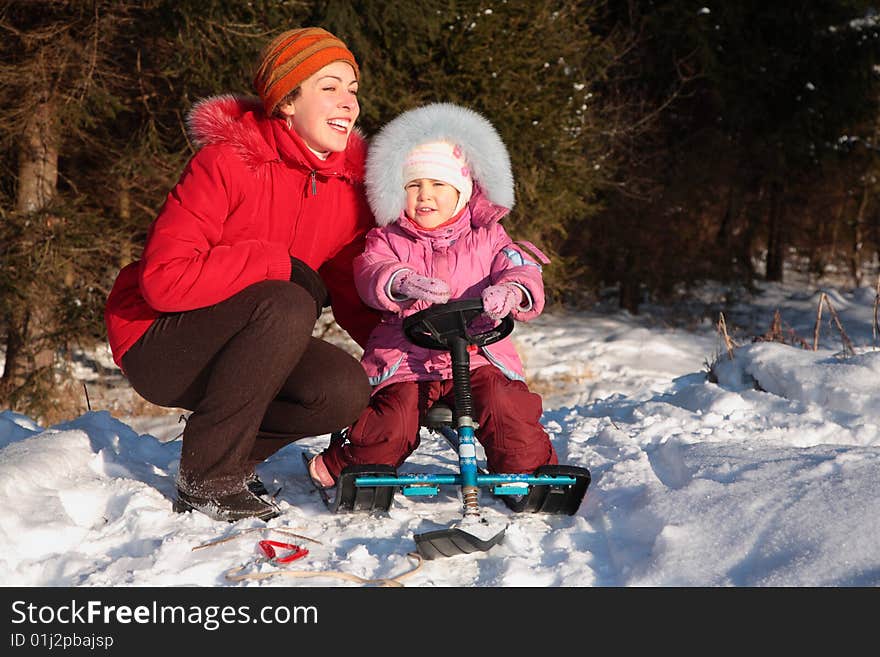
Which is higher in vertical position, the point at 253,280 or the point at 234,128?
the point at 234,128

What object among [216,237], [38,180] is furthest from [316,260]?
[38,180]

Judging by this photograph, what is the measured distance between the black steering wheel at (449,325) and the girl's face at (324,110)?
2.28ft

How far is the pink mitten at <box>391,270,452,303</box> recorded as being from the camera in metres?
3.00

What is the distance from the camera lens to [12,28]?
22.0ft

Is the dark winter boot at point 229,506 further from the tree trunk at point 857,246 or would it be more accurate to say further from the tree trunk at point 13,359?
the tree trunk at point 857,246

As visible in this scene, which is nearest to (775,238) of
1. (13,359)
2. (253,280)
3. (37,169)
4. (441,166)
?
(37,169)

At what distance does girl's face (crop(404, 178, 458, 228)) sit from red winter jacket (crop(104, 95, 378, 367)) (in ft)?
0.76

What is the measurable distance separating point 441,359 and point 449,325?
11.8 inches

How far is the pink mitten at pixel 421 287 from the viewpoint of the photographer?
3.00 m

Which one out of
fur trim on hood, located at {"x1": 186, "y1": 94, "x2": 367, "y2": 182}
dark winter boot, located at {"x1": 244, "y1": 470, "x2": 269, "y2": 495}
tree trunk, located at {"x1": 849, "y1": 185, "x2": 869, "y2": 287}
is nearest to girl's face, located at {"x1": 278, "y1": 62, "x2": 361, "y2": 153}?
fur trim on hood, located at {"x1": 186, "y1": 94, "x2": 367, "y2": 182}

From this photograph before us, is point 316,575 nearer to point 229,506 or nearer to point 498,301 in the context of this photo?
point 229,506

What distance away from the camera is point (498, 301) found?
2938 millimetres

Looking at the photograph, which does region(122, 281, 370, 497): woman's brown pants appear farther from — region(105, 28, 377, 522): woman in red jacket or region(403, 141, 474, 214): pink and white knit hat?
region(403, 141, 474, 214): pink and white knit hat
